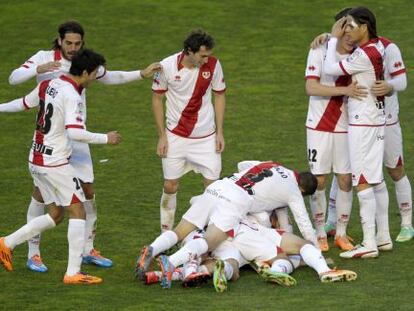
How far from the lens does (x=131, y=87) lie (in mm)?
19641

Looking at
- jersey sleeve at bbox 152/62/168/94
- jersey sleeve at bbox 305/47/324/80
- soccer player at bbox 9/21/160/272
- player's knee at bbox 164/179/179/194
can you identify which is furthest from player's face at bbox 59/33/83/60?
jersey sleeve at bbox 305/47/324/80

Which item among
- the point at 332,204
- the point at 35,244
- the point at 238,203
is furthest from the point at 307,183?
the point at 35,244

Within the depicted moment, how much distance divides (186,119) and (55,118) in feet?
5.97

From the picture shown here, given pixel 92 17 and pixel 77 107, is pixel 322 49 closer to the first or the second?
pixel 77 107

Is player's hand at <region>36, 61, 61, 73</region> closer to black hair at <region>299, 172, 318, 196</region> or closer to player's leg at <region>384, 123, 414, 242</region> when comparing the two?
black hair at <region>299, 172, 318, 196</region>

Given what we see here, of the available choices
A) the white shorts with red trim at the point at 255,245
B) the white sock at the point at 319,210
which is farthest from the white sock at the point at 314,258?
the white sock at the point at 319,210

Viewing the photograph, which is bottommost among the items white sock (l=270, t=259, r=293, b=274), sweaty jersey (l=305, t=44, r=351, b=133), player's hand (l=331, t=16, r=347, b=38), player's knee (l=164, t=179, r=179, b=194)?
white sock (l=270, t=259, r=293, b=274)

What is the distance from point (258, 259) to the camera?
12000 millimetres

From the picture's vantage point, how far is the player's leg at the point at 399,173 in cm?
1318

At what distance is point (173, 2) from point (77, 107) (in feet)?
38.2

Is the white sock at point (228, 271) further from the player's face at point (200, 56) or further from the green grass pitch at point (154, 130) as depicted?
the player's face at point (200, 56)

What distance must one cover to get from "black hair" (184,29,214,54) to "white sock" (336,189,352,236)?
6.60ft

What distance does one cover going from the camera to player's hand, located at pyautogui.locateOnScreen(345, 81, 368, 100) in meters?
12.5

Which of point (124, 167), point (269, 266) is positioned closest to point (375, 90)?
point (269, 266)
